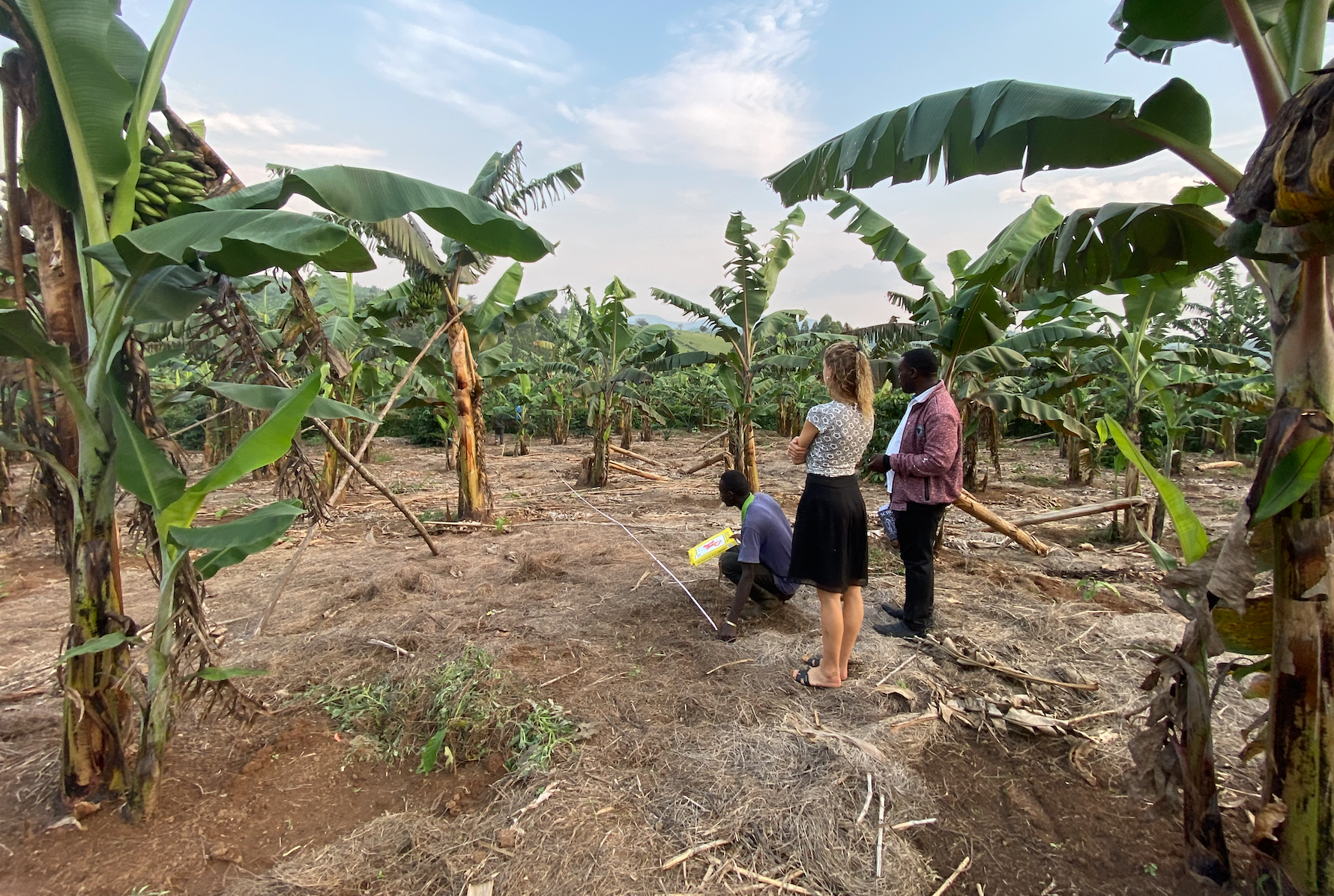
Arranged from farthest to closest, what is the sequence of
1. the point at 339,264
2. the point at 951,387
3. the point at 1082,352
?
the point at 1082,352, the point at 951,387, the point at 339,264

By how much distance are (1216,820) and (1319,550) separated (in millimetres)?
940

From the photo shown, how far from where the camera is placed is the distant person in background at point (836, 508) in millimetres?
3326

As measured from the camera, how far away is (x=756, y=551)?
3.95 meters

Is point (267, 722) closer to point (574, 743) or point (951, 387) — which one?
point (574, 743)

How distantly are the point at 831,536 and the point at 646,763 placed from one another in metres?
1.46

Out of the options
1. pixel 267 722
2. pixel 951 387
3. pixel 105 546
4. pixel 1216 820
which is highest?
pixel 951 387

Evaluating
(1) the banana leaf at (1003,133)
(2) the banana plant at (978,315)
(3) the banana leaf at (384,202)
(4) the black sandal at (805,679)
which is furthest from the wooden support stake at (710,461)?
(3) the banana leaf at (384,202)

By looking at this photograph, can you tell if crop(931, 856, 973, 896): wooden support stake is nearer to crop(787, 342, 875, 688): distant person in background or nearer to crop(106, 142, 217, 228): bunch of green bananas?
crop(787, 342, 875, 688): distant person in background

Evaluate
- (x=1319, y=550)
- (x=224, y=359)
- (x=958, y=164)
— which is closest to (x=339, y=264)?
(x=224, y=359)

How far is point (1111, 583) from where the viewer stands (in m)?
5.27

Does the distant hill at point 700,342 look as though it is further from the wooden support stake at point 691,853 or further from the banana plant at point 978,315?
the wooden support stake at point 691,853

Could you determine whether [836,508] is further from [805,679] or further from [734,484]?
[805,679]

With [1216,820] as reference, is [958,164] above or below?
above

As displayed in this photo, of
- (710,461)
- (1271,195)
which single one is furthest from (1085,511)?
(710,461)
